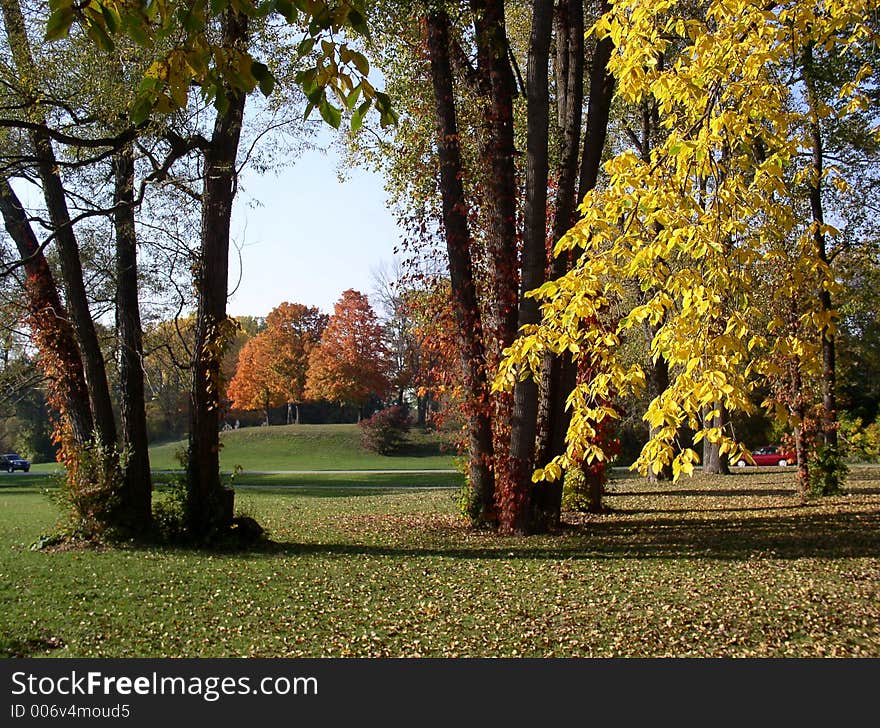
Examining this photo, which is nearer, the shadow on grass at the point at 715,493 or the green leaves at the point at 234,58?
the green leaves at the point at 234,58

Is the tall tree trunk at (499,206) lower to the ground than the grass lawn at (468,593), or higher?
higher

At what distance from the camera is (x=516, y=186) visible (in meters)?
12.1

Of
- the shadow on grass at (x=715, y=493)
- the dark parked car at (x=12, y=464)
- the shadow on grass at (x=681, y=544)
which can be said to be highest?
the shadow on grass at (x=681, y=544)

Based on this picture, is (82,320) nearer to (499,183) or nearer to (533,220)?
(499,183)

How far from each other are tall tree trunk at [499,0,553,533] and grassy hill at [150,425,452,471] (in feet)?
86.9

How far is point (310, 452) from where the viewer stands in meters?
46.1

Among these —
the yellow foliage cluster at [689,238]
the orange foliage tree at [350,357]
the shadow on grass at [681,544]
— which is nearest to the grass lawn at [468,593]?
the shadow on grass at [681,544]

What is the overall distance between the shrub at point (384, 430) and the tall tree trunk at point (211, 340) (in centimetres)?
3372

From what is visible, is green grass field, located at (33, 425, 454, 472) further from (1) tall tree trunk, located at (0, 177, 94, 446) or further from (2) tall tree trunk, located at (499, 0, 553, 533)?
(1) tall tree trunk, located at (0, 177, 94, 446)

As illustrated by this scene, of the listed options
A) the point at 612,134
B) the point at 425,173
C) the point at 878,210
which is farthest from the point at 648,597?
the point at 612,134

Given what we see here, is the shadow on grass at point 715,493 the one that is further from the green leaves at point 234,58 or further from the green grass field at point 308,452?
the green grass field at point 308,452

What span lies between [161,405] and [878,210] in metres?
40.0

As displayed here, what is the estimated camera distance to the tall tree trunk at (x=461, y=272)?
11.7 meters

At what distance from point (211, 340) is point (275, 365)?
4421 cm
